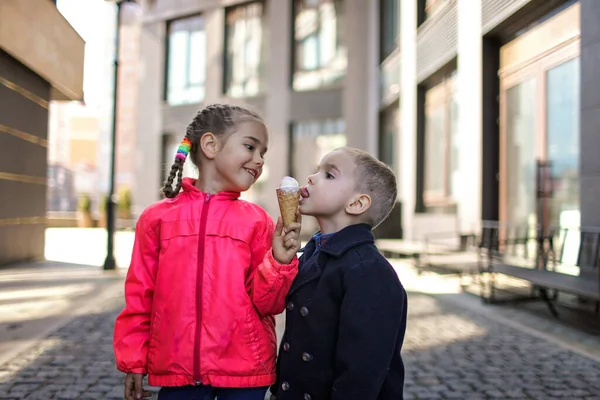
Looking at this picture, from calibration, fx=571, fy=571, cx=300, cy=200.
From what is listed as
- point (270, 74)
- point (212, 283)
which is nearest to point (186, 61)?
point (270, 74)

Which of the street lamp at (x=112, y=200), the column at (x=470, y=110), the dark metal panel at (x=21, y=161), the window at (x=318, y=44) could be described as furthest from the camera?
the window at (x=318, y=44)

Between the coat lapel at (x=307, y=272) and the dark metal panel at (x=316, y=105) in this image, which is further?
the dark metal panel at (x=316, y=105)

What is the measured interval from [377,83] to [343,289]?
59.0ft

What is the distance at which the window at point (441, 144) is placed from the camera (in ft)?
42.8

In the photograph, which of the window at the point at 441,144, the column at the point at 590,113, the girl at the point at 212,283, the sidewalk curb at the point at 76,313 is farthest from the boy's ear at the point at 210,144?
the window at the point at 441,144

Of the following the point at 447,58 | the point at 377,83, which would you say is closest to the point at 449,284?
the point at 447,58

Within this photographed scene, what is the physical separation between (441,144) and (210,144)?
12482 millimetres

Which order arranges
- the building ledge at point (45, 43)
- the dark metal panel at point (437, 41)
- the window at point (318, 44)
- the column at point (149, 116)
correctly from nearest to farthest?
the building ledge at point (45, 43), the dark metal panel at point (437, 41), the window at point (318, 44), the column at point (149, 116)

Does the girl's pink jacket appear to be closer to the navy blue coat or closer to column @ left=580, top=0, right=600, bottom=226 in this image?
the navy blue coat

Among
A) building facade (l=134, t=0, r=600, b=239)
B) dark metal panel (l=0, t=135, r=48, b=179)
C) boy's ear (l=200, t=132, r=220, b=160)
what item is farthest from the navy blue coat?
dark metal panel (l=0, t=135, r=48, b=179)

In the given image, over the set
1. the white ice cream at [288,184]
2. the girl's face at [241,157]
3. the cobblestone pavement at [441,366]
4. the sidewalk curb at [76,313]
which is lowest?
the sidewalk curb at [76,313]

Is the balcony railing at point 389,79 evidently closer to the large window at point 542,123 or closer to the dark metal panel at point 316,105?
the dark metal panel at point 316,105

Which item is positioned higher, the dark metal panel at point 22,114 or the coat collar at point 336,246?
the dark metal panel at point 22,114

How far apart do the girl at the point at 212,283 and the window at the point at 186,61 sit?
79.1ft
